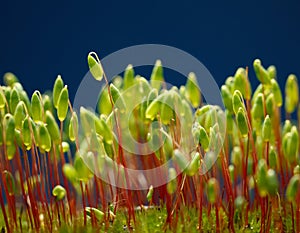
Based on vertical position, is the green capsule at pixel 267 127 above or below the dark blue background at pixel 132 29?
below

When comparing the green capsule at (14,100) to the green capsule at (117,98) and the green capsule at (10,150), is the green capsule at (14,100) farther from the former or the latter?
the green capsule at (117,98)

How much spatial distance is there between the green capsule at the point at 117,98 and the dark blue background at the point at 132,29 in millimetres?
2654

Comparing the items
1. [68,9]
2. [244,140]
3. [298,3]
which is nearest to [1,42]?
[68,9]

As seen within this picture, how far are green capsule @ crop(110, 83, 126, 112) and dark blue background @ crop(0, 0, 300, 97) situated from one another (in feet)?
8.71

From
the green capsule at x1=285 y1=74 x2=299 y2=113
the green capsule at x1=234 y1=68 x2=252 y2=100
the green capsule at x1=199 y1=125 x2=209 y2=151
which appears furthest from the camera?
the green capsule at x1=285 y1=74 x2=299 y2=113

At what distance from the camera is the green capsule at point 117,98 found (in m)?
1.03

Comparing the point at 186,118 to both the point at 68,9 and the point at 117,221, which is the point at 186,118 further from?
the point at 68,9

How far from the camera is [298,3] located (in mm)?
3682

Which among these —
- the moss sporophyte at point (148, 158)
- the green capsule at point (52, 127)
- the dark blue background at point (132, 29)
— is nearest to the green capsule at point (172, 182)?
the moss sporophyte at point (148, 158)

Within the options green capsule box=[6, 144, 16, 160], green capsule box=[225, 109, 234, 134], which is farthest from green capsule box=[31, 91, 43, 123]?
green capsule box=[225, 109, 234, 134]

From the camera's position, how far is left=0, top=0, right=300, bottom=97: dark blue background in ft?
11.9

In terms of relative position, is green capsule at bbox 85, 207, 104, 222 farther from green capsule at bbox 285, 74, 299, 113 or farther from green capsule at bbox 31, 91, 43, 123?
green capsule at bbox 285, 74, 299, 113

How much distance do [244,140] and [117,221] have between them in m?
0.42

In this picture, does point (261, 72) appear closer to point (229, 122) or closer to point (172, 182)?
point (229, 122)
